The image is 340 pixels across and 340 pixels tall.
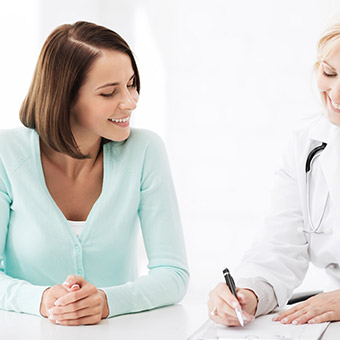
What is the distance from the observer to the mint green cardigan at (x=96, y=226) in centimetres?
170

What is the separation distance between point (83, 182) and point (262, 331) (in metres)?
0.78

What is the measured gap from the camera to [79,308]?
4.59 feet

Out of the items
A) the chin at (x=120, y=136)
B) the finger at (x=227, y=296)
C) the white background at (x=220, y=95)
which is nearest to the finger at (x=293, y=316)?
the finger at (x=227, y=296)

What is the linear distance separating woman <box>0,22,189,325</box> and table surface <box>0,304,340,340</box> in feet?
0.55

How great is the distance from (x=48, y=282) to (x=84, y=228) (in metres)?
0.19

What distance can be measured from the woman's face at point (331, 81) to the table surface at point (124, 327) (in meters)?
0.55

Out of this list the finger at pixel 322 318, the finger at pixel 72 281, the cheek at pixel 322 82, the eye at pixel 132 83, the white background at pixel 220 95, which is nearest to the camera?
the finger at pixel 322 318

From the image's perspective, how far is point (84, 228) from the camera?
1.72 meters

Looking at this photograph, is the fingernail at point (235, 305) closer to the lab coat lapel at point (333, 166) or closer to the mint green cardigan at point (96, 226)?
the mint green cardigan at point (96, 226)

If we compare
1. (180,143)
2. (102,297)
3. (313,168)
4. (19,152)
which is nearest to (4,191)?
(19,152)

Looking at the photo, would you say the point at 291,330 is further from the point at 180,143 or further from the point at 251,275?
Result: the point at 180,143

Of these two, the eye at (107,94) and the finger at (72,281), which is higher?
the eye at (107,94)

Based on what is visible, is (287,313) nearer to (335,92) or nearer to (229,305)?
(229,305)

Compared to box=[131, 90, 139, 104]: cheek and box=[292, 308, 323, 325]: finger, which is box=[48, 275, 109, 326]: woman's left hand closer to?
box=[292, 308, 323, 325]: finger
